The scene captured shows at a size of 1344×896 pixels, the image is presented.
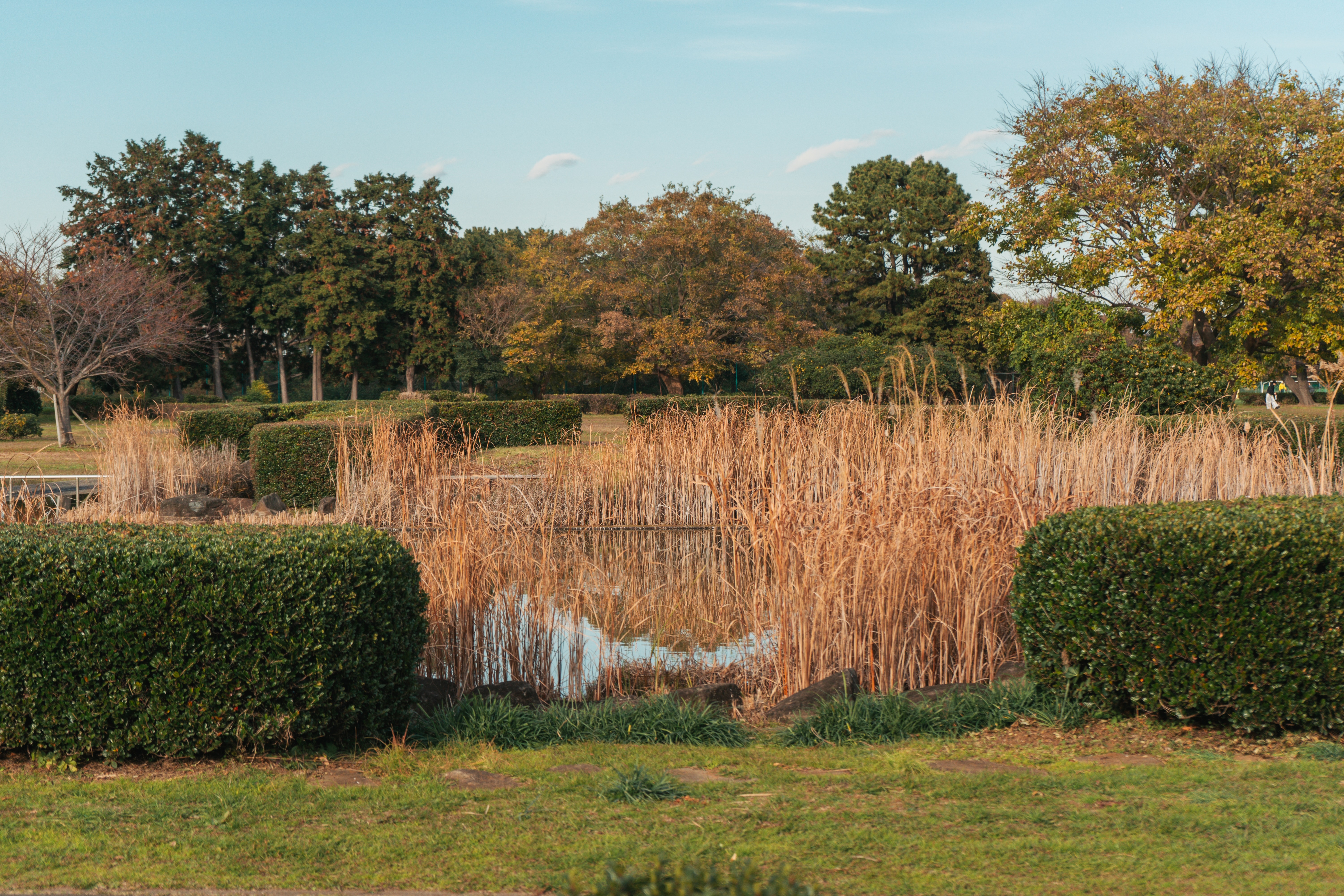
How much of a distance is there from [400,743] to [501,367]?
3889cm

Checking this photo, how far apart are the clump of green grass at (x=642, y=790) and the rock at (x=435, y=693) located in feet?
5.06

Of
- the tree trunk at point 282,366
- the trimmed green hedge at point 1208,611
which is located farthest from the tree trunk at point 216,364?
the trimmed green hedge at point 1208,611

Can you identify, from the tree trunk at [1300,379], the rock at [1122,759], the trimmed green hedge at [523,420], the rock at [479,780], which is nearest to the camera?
the rock at [479,780]

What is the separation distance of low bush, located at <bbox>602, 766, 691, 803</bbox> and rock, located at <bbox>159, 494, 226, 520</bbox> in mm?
8974

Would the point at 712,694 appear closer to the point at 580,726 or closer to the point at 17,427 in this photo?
the point at 580,726

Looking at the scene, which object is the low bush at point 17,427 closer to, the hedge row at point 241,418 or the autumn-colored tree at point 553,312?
the hedge row at point 241,418

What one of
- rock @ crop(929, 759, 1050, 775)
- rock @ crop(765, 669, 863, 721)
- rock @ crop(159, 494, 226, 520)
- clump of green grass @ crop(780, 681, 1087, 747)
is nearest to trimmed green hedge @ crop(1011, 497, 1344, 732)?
clump of green grass @ crop(780, 681, 1087, 747)

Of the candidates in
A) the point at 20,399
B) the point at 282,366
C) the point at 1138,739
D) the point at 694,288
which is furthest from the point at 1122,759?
the point at 282,366

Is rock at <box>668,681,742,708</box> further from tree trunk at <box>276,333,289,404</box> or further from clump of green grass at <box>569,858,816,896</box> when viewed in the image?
tree trunk at <box>276,333,289,404</box>

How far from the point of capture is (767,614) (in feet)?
22.7

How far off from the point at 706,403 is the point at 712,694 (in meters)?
11.7

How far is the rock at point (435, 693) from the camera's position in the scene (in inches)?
198

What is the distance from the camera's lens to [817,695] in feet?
15.9

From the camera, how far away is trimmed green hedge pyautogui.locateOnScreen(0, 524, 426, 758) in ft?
12.9
